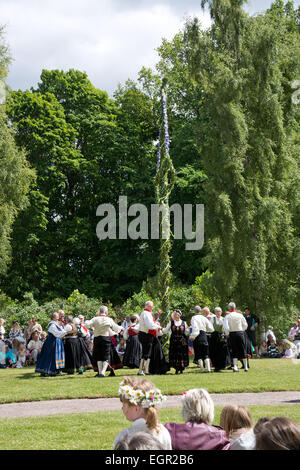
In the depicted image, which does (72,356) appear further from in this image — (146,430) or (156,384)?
(146,430)

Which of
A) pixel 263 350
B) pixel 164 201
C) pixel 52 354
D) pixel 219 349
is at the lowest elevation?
pixel 263 350

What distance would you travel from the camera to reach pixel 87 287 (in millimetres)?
35562

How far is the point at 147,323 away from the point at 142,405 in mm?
11955

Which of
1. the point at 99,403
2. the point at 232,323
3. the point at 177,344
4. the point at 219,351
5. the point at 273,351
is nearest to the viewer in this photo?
the point at 99,403

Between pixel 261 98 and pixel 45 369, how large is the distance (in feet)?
55.2

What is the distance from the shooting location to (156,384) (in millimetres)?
13930

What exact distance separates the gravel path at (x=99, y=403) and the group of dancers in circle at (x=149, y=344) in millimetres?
4704

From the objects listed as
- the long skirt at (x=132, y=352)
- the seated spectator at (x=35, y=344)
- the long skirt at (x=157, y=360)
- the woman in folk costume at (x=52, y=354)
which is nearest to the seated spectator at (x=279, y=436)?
the long skirt at (x=157, y=360)

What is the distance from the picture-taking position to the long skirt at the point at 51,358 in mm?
17594

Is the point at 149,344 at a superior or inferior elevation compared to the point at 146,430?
inferior

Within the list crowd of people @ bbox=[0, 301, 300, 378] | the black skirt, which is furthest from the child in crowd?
the black skirt

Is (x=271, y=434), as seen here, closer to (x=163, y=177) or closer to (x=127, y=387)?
(x=127, y=387)

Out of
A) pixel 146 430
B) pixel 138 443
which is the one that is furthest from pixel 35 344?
pixel 138 443

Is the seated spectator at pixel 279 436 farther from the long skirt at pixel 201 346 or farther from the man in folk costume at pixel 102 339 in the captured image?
the long skirt at pixel 201 346
